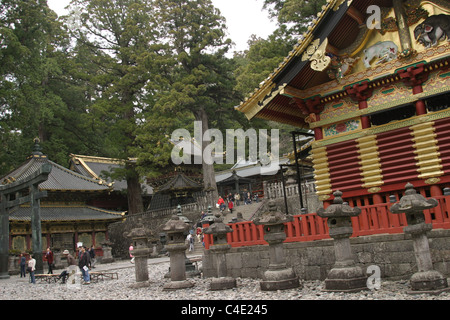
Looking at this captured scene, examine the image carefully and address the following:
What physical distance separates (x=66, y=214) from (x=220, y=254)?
2452cm

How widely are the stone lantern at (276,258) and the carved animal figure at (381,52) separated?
18.3 feet

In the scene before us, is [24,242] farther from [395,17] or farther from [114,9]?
[395,17]

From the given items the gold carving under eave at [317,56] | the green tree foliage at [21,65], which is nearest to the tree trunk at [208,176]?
the green tree foliage at [21,65]

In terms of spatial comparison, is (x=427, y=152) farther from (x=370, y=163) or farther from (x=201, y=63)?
(x=201, y=63)

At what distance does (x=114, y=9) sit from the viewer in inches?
1436

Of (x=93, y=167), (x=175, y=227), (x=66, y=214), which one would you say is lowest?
(x=175, y=227)

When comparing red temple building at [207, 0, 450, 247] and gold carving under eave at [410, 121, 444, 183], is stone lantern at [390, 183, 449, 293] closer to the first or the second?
red temple building at [207, 0, 450, 247]

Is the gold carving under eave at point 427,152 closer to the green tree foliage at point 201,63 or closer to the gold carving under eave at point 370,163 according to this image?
the gold carving under eave at point 370,163

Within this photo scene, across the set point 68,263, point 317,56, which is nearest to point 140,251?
point 68,263

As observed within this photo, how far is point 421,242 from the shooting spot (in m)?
7.79

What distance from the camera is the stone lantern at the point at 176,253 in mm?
11445

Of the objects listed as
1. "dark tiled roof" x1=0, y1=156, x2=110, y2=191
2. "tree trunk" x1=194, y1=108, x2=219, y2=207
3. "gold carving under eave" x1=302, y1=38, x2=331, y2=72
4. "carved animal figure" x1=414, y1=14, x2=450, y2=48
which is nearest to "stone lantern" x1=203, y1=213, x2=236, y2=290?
"gold carving under eave" x1=302, y1=38, x2=331, y2=72

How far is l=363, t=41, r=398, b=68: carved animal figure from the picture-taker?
1167 cm

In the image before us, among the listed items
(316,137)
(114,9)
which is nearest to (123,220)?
(114,9)
